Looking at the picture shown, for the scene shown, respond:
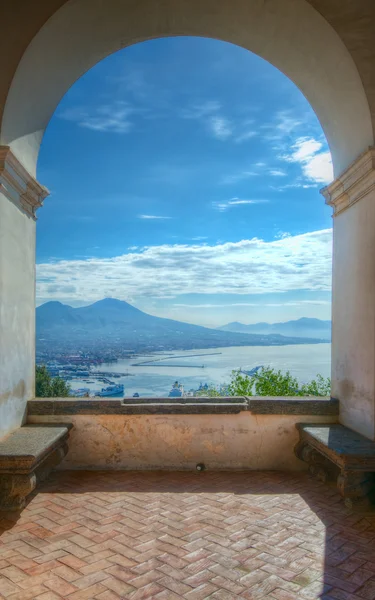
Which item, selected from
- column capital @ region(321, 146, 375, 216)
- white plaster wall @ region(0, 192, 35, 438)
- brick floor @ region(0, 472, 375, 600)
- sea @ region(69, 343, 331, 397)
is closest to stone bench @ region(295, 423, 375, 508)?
brick floor @ region(0, 472, 375, 600)

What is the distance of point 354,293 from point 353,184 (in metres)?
1.08

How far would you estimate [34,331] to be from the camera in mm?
5078

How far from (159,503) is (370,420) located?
2042 millimetres

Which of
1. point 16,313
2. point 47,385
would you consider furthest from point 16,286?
point 47,385

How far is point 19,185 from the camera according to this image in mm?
4414

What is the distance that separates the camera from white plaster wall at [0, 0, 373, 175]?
418cm

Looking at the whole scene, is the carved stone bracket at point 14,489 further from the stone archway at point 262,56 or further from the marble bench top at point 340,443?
the marble bench top at point 340,443

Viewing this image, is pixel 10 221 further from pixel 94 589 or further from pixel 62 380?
pixel 62 380

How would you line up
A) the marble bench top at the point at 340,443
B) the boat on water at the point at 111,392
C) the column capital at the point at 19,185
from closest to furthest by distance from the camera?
1. the marble bench top at the point at 340,443
2. the column capital at the point at 19,185
3. the boat on water at the point at 111,392

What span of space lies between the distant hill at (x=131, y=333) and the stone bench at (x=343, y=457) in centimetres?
1405

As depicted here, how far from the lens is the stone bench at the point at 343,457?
12.2 ft

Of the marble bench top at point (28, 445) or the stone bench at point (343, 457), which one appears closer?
the marble bench top at point (28, 445)

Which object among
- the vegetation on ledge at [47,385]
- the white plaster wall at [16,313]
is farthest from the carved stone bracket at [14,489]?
the vegetation on ledge at [47,385]

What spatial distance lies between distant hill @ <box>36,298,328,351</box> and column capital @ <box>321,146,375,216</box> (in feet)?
45.6
